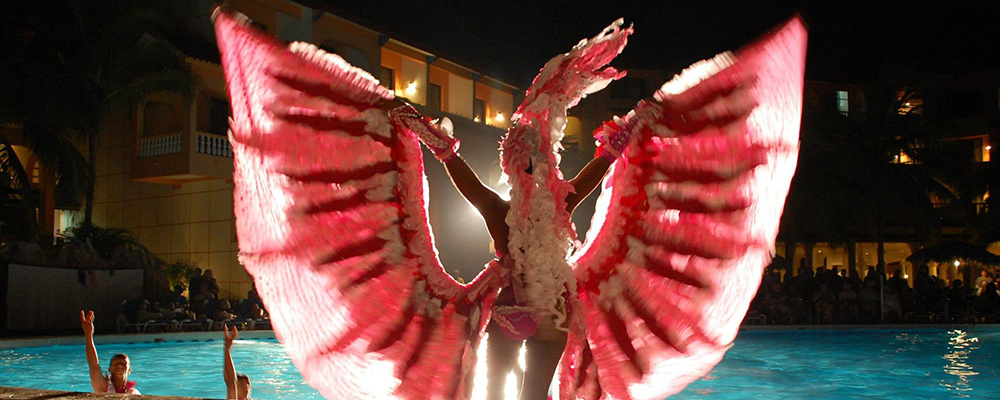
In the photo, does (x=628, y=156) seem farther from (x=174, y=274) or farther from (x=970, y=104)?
(x=970, y=104)

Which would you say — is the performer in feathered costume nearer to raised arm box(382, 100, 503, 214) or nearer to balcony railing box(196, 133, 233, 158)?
raised arm box(382, 100, 503, 214)

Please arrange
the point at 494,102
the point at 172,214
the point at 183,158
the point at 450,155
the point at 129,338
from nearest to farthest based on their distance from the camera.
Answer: the point at 450,155 → the point at 129,338 → the point at 183,158 → the point at 172,214 → the point at 494,102

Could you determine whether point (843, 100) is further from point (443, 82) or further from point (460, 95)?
point (443, 82)

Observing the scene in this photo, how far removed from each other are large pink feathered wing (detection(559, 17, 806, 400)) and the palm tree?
13800 mm

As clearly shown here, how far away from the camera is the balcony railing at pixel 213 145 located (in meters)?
19.9

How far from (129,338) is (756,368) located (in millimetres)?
9925

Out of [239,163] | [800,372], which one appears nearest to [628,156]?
[239,163]

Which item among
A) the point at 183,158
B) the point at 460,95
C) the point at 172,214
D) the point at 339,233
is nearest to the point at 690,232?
the point at 339,233

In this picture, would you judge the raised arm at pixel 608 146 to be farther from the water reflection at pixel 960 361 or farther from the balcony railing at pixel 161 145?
the balcony railing at pixel 161 145

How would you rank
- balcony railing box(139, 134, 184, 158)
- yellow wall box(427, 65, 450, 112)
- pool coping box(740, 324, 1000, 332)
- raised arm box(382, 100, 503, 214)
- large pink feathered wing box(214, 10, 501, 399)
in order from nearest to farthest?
large pink feathered wing box(214, 10, 501, 399), raised arm box(382, 100, 503, 214), pool coping box(740, 324, 1000, 332), balcony railing box(139, 134, 184, 158), yellow wall box(427, 65, 450, 112)

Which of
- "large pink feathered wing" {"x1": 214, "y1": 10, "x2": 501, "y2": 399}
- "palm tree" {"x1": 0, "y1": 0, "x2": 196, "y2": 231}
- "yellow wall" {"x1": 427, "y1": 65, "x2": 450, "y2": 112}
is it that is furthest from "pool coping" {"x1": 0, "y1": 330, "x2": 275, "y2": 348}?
"yellow wall" {"x1": 427, "y1": 65, "x2": 450, "y2": 112}

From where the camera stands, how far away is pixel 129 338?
13.8 meters

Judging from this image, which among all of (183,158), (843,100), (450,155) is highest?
(843,100)

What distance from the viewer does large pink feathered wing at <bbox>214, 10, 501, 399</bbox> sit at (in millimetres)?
3361
